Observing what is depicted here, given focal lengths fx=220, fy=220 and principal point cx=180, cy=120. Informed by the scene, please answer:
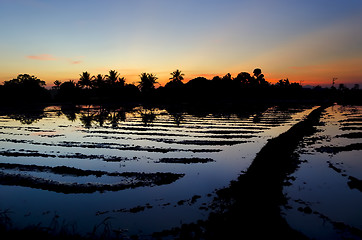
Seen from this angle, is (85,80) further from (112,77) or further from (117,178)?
(117,178)

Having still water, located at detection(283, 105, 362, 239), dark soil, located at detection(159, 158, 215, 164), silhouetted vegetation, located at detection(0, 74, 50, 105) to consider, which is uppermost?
silhouetted vegetation, located at detection(0, 74, 50, 105)

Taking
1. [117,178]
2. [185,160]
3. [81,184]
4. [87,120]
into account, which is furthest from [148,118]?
[81,184]

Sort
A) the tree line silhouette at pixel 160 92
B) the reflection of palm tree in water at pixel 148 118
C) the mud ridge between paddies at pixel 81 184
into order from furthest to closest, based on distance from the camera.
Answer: the tree line silhouette at pixel 160 92, the reflection of palm tree in water at pixel 148 118, the mud ridge between paddies at pixel 81 184

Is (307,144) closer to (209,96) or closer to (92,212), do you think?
(92,212)

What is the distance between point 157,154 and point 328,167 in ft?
22.5

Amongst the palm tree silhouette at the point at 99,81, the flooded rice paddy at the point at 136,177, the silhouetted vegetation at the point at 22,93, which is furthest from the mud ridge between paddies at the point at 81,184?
the palm tree silhouette at the point at 99,81

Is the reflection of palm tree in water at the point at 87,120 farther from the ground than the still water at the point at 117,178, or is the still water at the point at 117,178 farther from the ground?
the reflection of palm tree in water at the point at 87,120

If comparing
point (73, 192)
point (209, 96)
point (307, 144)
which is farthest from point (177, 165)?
point (209, 96)

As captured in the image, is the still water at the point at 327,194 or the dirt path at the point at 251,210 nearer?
the dirt path at the point at 251,210

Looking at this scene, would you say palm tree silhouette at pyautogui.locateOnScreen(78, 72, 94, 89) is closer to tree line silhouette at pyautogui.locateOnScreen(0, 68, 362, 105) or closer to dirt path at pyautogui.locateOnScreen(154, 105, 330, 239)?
tree line silhouette at pyautogui.locateOnScreen(0, 68, 362, 105)

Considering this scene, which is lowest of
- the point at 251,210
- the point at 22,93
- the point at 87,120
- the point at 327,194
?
the point at 327,194

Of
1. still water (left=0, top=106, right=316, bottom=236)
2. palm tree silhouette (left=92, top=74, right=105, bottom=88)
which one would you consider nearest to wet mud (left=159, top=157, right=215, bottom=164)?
still water (left=0, top=106, right=316, bottom=236)

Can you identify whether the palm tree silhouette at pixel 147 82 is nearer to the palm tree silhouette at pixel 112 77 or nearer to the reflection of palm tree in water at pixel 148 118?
the palm tree silhouette at pixel 112 77

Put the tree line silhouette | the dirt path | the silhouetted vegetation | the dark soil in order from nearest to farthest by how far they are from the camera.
Result: the dirt path
the dark soil
the silhouetted vegetation
the tree line silhouette
